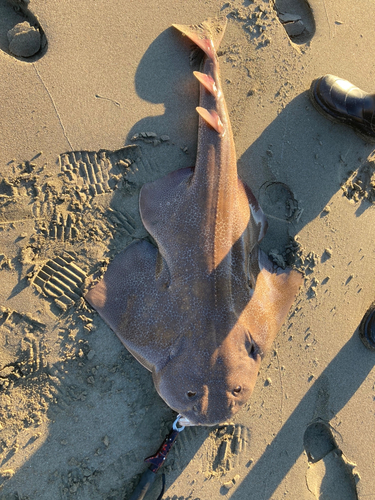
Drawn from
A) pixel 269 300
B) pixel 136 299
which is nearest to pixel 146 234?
pixel 136 299

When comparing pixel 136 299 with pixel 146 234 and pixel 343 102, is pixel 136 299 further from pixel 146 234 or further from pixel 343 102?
pixel 343 102

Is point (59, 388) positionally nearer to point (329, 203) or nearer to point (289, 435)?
point (289, 435)

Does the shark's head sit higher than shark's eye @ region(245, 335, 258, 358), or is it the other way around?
shark's eye @ region(245, 335, 258, 358)

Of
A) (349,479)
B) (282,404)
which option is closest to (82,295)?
(282,404)

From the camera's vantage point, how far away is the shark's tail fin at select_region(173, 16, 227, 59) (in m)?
4.77

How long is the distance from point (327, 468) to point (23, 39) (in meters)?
7.98

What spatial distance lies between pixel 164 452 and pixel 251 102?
5.34m

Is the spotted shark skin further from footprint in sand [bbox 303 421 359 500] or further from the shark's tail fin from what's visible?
footprint in sand [bbox 303 421 359 500]

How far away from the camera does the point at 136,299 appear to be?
15.0ft

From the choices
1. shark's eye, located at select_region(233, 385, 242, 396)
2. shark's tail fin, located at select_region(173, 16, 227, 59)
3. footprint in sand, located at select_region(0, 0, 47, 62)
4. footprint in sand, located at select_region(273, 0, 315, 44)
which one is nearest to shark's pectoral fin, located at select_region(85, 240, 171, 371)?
shark's eye, located at select_region(233, 385, 242, 396)

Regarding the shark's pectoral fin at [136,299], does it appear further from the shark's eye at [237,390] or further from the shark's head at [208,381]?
the shark's eye at [237,390]

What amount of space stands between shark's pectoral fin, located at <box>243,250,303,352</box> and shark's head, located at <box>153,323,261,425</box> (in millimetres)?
391

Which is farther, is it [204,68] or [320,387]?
[320,387]

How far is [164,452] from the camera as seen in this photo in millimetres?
4742
